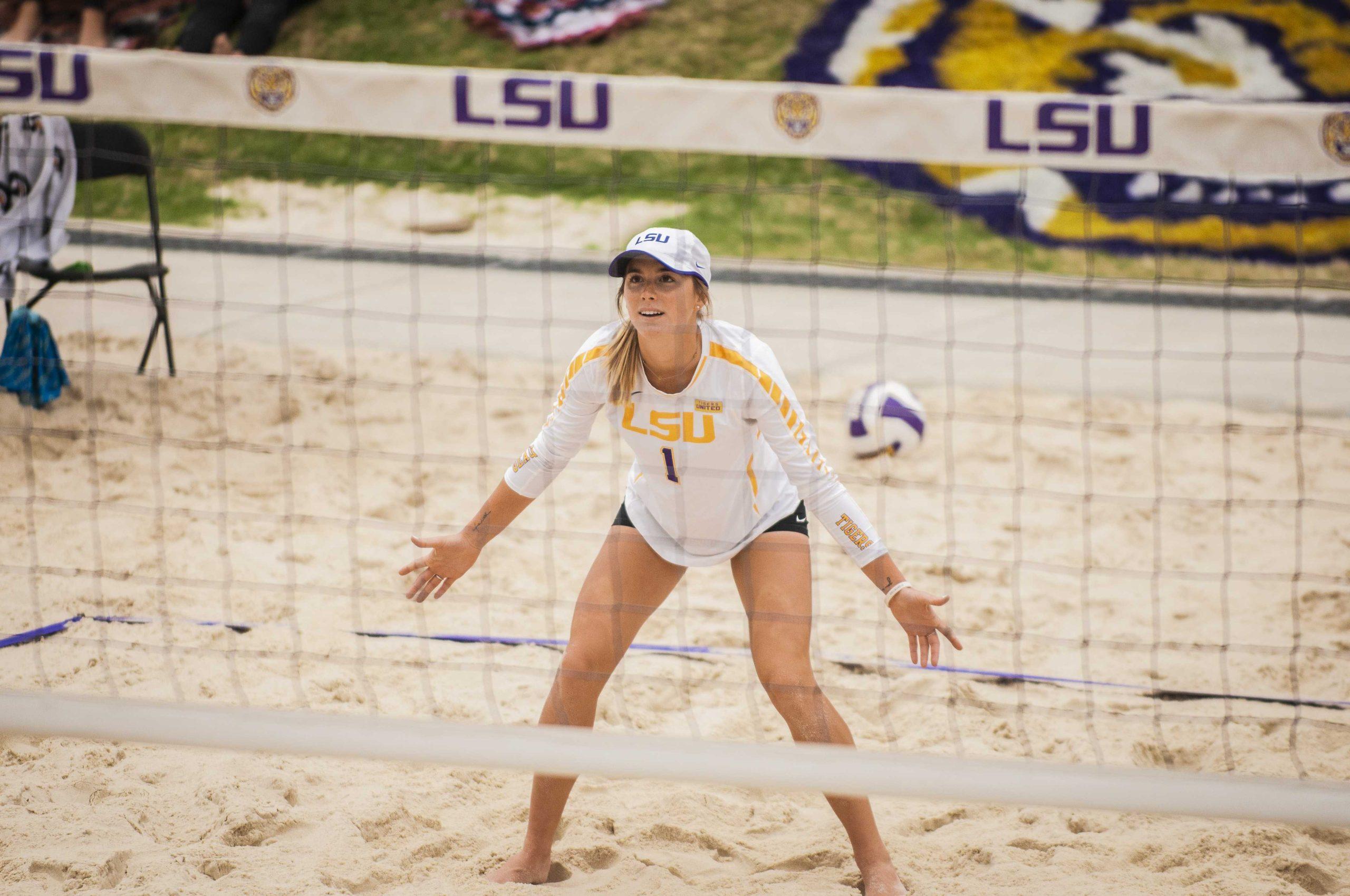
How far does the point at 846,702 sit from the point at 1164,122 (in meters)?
1.84

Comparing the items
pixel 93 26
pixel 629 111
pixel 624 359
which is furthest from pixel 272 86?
pixel 93 26

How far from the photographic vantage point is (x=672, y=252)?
252 cm

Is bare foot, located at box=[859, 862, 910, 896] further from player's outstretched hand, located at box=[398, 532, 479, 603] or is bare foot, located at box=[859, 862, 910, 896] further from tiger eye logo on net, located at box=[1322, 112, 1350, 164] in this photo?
tiger eye logo on net, located at box=[1322, 112, 1350, 164]

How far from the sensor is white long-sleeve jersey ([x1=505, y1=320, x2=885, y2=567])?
8.55ft

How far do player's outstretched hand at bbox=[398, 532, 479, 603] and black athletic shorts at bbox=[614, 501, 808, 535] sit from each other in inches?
13.8

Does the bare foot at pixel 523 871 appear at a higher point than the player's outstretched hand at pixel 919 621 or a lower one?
lower

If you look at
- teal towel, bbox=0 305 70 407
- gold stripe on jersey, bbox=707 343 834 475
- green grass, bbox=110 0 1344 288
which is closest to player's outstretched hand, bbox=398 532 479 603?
gold stripe on jersey, bbox=707 343 834 475

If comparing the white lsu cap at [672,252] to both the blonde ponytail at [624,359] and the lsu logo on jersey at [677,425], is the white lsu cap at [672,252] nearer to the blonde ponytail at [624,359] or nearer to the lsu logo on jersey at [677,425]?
the blonde ponytail at [624,359]

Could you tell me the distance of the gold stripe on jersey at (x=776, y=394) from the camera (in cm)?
259

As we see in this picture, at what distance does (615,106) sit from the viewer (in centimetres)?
313

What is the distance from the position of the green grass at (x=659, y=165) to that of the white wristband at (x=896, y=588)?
588 centimetres

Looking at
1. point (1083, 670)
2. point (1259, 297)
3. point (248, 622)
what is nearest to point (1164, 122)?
point (1083, 670)

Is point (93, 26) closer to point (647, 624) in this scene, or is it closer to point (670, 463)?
point (647, 624)

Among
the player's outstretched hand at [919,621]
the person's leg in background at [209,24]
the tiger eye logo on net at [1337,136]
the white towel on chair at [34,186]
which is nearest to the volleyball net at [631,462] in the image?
the tiger eye logo on net at [1337,136]
